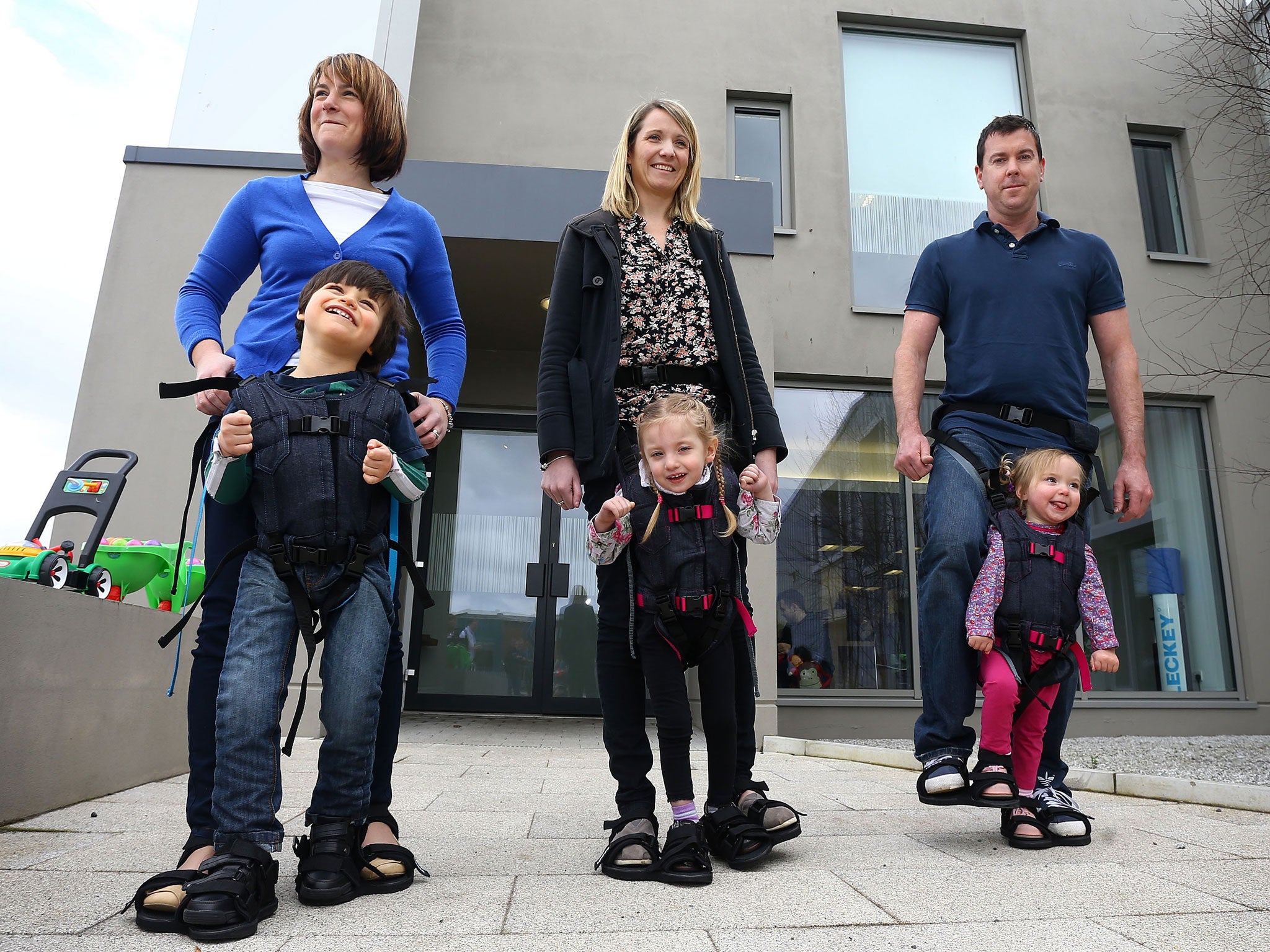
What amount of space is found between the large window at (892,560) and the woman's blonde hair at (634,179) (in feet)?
14.3

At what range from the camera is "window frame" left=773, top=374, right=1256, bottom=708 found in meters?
6.51

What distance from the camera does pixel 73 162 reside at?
4.66 meters

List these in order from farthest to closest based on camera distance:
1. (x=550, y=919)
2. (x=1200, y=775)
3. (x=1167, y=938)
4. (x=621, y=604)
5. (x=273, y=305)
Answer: (x=1200, y=775)
(x=621, y=604)
(x=273, y=305)
(x=550, y=919)
(x=1167, y=938)

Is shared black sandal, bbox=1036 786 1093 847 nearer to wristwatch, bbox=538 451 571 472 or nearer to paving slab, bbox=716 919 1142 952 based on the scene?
paving slab, bbox=716 919 1142 952

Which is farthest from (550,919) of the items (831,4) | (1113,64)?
(1113,64)

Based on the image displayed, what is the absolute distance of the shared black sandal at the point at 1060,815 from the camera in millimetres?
2092

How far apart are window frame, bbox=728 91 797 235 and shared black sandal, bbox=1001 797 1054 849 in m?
5.92

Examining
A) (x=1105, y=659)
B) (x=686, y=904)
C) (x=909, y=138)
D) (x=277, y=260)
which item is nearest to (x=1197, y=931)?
(x=686, y=904)

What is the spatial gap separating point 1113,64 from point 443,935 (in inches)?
366

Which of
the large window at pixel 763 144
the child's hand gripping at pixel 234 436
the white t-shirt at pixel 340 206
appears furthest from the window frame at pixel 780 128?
the child's hand gripping at pixel 234 436

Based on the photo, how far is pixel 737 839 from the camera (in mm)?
1862

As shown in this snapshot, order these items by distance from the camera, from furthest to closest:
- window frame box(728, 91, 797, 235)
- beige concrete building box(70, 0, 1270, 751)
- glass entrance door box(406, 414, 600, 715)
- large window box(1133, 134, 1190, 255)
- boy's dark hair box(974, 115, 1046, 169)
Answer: large window box(1133, 134, 1190, 255), window frame box(728, 91, 797, 235), glass entrance door box(406, 414, 600, 715), beige concrete building box(70, 0, 1270, 751), boy's dark hair box(974, 115, 1046, 169)

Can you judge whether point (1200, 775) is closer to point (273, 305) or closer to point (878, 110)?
point (273, 305)

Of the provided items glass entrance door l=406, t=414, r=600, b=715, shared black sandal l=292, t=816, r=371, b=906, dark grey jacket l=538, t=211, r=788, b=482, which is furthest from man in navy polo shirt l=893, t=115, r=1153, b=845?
glass entrance door l=406, t=414, r=600, b=715
